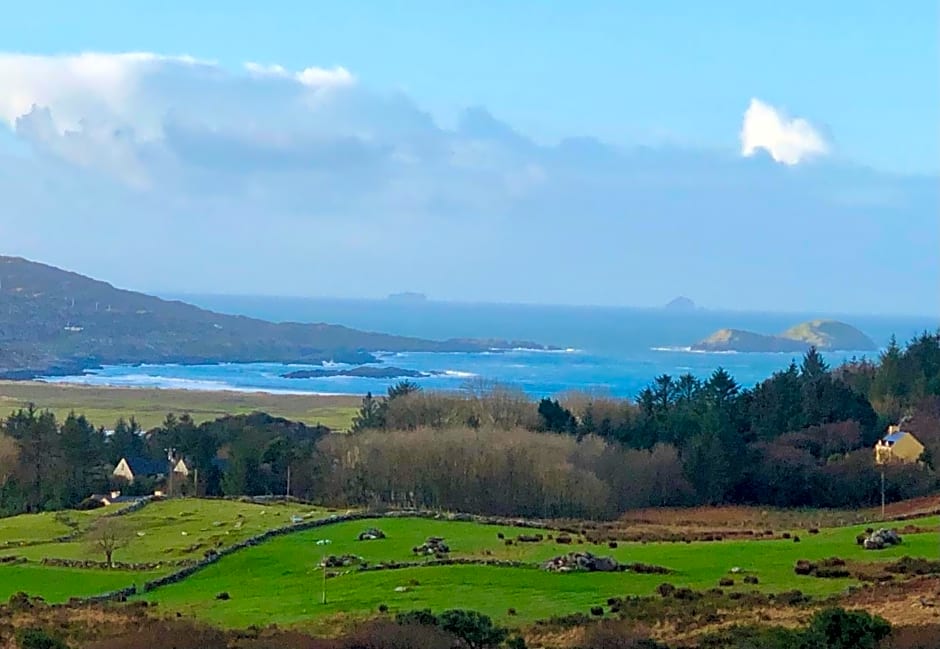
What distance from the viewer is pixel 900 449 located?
5178 cm

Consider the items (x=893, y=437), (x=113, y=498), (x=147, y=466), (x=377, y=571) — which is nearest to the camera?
(x=377, y=571)

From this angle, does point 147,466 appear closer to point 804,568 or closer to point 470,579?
point 470,579

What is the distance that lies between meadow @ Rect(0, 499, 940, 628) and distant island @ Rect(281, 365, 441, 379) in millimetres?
89975

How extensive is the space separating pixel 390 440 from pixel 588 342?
493 feet

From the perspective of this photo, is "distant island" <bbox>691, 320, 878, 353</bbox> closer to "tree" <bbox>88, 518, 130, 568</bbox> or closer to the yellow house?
the yellow house

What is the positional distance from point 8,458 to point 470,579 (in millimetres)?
37329

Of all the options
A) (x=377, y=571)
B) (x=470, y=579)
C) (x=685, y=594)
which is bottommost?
(x=377, y=571)

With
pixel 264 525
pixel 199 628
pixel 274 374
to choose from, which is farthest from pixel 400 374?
pixel 199 628

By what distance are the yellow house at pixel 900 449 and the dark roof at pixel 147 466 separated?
3307 cm

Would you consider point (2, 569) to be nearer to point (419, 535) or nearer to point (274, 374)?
point (419, 535)

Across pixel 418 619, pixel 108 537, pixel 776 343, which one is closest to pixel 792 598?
pixel 418 619

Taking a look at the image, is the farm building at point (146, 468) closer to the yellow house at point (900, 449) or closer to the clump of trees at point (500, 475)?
the clump of trees at point (500, 475)

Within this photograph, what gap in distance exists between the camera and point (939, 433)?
5344 centimetres

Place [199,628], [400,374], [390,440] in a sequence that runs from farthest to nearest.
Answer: [400,374], [390,440], [199,628]
